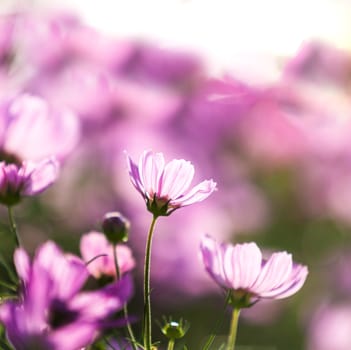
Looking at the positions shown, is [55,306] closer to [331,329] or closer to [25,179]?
[25,179]

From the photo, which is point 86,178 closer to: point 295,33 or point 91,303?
point 295,33

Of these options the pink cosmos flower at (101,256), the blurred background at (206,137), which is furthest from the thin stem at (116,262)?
the blurred background at (206,137)

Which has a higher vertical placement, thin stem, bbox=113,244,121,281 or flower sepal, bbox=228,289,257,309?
thin stem, bbox=113,244,121,281

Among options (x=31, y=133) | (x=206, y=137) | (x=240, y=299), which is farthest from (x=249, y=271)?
(x=206, y=137)

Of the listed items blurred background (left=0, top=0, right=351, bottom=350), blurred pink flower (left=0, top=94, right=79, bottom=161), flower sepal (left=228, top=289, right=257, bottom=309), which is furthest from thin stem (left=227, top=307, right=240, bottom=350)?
blurred background (left=0, top=0, right=351, bottom=350)

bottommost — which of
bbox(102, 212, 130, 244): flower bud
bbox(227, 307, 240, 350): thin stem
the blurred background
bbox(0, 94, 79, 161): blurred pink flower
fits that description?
the blurred background

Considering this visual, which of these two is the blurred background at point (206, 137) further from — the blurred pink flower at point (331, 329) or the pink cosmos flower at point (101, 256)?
the pink cosmos flower at point (101, 256)

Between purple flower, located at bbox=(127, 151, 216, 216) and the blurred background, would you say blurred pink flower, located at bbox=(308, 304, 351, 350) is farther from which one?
purple flower, located at bbox=(127, 151, 216, 216)
